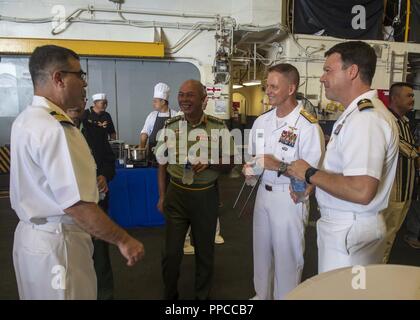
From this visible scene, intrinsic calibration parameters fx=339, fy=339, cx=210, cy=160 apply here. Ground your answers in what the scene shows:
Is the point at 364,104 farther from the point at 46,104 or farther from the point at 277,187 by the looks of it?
the point at 46,104

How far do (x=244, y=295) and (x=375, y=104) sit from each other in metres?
1.96

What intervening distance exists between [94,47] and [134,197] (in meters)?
3.89

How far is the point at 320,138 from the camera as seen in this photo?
7.47 ft

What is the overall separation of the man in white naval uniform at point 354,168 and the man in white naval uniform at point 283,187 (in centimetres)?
48

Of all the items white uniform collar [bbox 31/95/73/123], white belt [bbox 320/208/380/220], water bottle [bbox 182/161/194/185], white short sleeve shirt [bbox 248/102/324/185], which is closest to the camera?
white uniform collar [bbox 31/95/73/123]

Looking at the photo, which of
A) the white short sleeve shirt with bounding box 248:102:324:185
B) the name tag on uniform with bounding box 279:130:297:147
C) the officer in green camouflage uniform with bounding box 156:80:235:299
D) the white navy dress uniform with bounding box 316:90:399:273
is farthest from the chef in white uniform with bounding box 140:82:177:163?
the white navy dress uniform with bounding box 316:90:399:273

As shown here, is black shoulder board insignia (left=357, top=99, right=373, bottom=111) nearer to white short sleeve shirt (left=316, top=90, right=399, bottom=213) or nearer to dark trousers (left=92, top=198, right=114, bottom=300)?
white short sleeve shirt (left=316, top=90, right=399, bottom=213)

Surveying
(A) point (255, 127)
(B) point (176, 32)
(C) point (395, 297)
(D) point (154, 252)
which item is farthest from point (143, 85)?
(C) point (395, 297)

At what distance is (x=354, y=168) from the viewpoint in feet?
4.85

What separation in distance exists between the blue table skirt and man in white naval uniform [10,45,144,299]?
8.73 feet

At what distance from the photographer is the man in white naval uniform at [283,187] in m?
2.27

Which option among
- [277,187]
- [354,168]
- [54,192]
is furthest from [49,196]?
[277,187]

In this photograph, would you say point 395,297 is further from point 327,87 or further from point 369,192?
point 327,87

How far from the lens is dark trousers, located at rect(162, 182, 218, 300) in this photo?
8.04 feet
